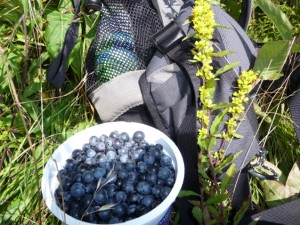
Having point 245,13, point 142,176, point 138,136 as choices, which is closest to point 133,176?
point 142,176

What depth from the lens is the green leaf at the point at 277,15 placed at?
95cm

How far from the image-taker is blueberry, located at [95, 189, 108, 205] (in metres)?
0.92

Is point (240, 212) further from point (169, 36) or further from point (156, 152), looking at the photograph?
point (169, 36)

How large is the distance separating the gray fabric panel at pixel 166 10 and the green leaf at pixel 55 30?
290 mm

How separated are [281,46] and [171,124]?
39cm

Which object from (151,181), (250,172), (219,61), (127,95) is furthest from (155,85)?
(250,172)

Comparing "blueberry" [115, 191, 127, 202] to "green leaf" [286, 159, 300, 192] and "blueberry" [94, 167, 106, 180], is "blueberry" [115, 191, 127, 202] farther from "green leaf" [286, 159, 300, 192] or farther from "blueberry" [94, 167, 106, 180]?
"green leaf" [286, 159, 300, 192]

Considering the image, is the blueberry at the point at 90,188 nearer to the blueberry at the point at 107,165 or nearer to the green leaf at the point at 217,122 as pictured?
the blueberry at the point at 107,165

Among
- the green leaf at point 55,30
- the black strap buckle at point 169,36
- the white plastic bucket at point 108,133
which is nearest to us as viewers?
the white plastic bucket at point 108,133

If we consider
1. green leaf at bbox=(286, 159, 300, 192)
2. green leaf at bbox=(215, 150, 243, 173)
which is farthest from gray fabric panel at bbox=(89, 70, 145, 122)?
green leaf at bbox=(286, 159, 300, 192)

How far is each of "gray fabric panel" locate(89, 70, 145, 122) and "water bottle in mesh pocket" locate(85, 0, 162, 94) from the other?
0.03 meters

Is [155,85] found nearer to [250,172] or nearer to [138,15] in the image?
[138,15]

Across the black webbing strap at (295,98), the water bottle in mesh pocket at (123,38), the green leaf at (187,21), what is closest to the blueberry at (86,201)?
the water bottle in mesh pocket at (123,38)

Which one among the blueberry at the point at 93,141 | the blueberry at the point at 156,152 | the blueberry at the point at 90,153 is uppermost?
the blueberry at the point at 156,152
